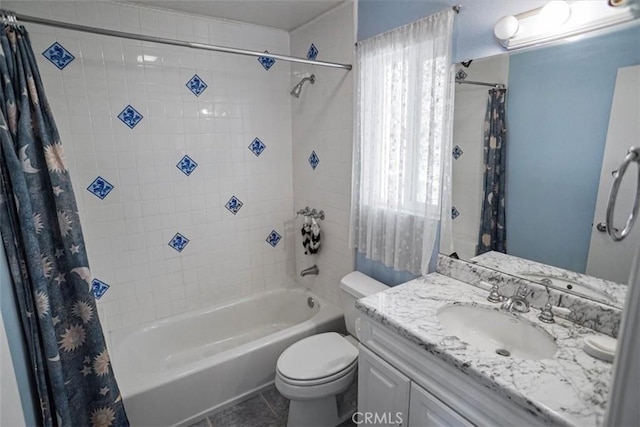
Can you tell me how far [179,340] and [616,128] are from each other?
8.70 feet

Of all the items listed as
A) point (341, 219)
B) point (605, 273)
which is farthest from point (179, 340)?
point (605, 273)

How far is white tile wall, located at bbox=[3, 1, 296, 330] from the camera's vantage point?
192cm

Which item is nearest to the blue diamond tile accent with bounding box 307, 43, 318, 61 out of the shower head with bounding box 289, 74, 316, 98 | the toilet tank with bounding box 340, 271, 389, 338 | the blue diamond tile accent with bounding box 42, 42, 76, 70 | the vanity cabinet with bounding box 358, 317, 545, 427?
the shower head with bounding box 289, 74, 316, 98

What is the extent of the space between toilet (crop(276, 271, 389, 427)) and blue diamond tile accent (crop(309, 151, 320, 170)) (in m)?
0.93

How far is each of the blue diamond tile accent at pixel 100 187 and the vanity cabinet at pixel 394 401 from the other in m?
1.77

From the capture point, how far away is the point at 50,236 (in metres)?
1.39

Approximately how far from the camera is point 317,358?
1.76m

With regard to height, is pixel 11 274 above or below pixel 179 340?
above

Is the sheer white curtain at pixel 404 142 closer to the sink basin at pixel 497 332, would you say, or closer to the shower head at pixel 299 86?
the sink basin at pixel 497 332

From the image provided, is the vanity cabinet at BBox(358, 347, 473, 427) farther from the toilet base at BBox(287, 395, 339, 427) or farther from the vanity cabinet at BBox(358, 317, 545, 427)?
the toilet base at BBox(287, 395, 339, 427)

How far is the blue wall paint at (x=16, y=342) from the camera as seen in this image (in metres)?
1.13

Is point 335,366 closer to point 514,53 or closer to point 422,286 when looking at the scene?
point 422,286

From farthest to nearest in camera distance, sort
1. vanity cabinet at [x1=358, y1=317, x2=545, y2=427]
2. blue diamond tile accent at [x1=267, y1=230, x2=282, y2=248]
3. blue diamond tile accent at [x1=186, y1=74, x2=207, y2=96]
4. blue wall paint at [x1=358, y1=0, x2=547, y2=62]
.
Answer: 1. blue diamond tile accent at [x1=267, y1=230, x2=282, y2=248]
2. blue diamond tile accent at [x1=186, y1=74, x2=207, y2=96]
3. blue wall paint at [x1=358, y1=0, x2=547, y2=62]
4. vanity cabinet at [x1=358, y1=317, x2=545, y2=427]

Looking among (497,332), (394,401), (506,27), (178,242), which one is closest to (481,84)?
(506,27)
